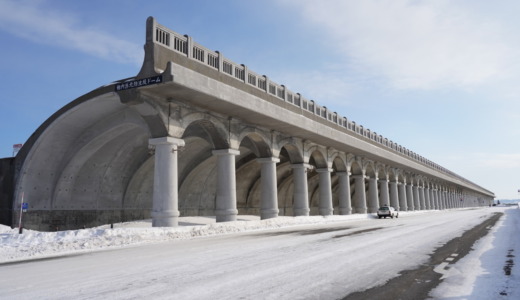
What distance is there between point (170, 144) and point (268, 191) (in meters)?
10.7

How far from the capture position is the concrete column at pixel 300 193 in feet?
107

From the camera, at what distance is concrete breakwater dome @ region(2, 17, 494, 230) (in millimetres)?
19734

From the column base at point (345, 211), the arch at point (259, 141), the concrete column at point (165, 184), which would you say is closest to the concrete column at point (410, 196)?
the column base at point (345, 211)

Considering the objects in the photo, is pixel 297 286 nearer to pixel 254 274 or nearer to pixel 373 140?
pixel 254 274

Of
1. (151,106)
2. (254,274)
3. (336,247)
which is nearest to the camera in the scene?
(254,274)

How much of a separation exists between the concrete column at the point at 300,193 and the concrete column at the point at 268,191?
157 inches

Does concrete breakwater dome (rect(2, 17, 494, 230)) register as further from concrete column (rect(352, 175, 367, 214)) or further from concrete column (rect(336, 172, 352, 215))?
concrete column (rect(352, 175, 367, 214))

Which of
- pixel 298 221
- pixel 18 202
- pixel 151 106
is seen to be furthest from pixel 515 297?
pixel 18 202

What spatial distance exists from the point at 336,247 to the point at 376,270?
13.4ft

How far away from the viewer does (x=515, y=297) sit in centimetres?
582

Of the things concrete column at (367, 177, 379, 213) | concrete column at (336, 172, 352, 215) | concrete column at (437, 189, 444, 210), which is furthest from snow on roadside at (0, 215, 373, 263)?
concrete column at (437, 189, 444, 210)

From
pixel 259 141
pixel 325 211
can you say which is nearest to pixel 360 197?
pixel 325 211

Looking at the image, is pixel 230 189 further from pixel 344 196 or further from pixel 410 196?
pixel 410 196

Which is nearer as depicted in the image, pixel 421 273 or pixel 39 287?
pixel 39 287
